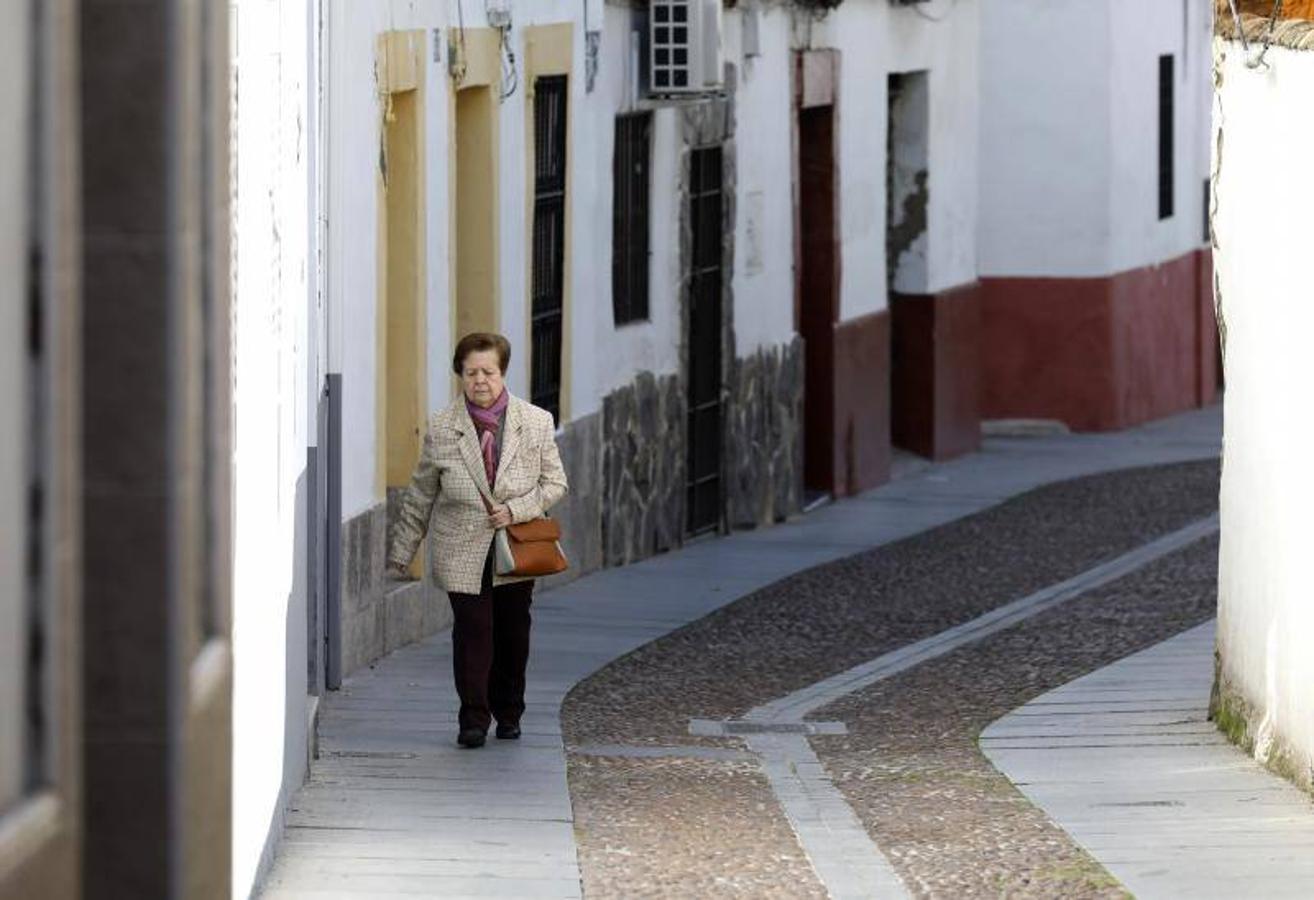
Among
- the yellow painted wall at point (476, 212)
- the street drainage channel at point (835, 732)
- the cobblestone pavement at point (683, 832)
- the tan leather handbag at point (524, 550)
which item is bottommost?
the street drainage channel at point (835, 732)

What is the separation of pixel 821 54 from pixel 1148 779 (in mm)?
11224

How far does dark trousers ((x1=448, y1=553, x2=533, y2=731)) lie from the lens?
34.6ft

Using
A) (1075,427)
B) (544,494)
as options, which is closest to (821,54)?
(1075,427)

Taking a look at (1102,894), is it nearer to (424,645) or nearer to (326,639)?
(326,639)

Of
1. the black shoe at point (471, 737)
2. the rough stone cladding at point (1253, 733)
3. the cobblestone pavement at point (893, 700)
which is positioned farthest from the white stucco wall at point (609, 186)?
the rough stone cladding at point (1253, 733)

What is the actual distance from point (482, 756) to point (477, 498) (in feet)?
2.74

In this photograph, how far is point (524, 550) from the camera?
34.6 feet

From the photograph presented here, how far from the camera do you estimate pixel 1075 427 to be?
2681 centimetres

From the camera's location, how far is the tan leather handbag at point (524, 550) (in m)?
10.5

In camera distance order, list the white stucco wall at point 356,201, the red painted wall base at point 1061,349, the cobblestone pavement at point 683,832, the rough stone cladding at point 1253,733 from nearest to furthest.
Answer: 1. the cobblestone pavement at point 683,832
2. the rough stone cladding at point 1253,733
3. the white stucco wall at point 356,201
4. the red painted wall base at point 1061,349

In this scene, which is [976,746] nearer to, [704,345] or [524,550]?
[524,550]

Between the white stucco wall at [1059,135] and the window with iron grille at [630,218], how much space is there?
8.89m

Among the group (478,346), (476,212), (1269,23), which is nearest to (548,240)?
(476,212)

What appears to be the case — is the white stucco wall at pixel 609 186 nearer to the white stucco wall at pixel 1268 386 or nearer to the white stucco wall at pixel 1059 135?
the white stucco wall at pixel 1059 135
